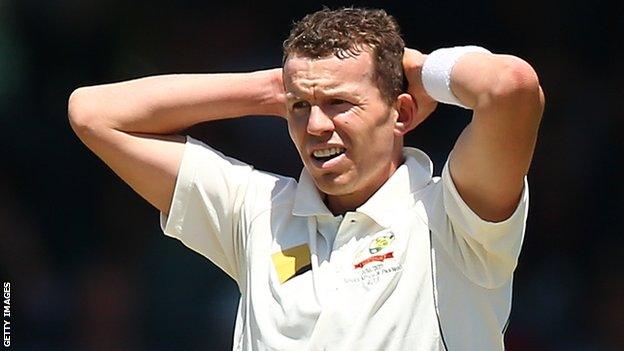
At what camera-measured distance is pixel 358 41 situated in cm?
239

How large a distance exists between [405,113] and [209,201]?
418 mm

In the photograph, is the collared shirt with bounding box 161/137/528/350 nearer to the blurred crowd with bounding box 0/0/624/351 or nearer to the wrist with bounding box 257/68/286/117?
the wrist with bounding box 257/68/286/117

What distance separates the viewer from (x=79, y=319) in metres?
4.04

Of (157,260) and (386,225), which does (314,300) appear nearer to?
(386,225)

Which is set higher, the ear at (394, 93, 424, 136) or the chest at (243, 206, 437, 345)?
the ear at (394, 93, 424, 136)

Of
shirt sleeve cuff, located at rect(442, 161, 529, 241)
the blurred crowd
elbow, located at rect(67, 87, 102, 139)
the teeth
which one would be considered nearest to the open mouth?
the teeth

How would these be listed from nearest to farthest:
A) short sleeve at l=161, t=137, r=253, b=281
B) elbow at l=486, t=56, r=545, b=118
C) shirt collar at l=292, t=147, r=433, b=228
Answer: elbow at l=486, t=56, r=545, b=118, shirt collar at l=292, t=147, r=433, b=228, short sleeve at l=161, t=137, r=253, b=281

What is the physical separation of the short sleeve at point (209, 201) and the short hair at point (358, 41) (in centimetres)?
27

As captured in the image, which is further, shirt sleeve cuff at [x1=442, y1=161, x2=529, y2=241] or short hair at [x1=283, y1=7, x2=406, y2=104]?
short hair at [x1=283, y1=7, x2=406, y2=104]

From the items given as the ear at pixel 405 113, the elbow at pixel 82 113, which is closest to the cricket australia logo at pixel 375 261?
the ear at pixel 405 113

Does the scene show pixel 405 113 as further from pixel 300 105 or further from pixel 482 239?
pixel 482 239

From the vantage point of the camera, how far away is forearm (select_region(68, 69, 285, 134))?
2570 millimetres

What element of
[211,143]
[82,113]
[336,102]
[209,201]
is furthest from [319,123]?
[211,143]

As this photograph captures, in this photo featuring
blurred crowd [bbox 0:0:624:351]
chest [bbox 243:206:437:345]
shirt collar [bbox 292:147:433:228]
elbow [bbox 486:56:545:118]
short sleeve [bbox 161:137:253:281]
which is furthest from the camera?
blurred crowd [bbox 0:0:624:351]
